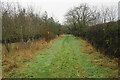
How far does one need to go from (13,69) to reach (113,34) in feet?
20.9

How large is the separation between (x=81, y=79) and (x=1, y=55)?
6380 millimetres

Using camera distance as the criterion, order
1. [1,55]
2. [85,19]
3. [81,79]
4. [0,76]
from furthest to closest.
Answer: [85,19]
[1,55]
[0,76]
[81,79]

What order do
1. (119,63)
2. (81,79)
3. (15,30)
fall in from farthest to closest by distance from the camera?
(15,30), (119,63), (81,79)

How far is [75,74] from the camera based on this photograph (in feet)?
14.5

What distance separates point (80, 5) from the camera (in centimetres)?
3084

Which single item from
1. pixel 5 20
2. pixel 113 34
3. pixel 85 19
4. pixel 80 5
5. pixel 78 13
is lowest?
pixel 113 34

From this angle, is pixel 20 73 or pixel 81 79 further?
pixel 20 73

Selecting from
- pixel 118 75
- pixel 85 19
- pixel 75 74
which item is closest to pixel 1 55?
pixel 75 74

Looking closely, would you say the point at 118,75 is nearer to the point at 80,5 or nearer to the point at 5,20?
the point at 5,20

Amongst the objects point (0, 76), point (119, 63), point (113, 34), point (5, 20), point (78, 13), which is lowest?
point (0, 76)

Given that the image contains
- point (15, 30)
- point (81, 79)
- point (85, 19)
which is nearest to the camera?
point (81, 79)

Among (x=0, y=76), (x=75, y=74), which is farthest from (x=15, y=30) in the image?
(x=75, y=74)

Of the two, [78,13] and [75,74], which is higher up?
[78,13]

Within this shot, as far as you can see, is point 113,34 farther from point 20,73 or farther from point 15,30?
point 15,30
